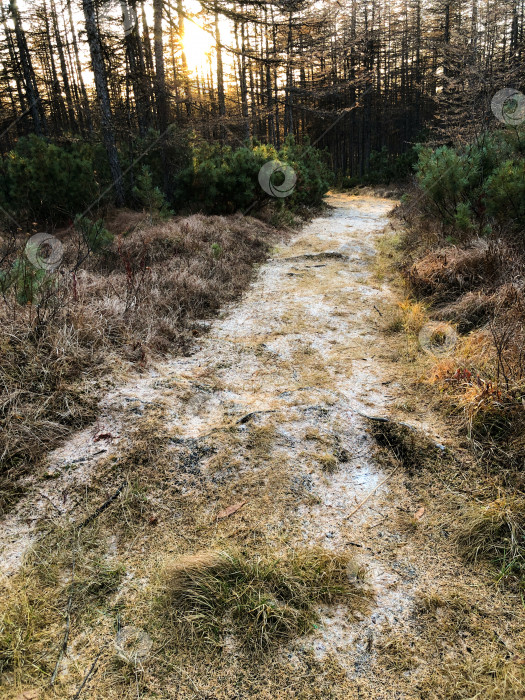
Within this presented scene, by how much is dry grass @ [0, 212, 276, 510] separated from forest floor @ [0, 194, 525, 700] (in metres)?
0.20

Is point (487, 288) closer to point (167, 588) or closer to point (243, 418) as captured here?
point (243, 418)

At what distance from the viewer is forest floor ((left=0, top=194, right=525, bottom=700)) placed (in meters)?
1.37

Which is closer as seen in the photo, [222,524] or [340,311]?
[222,524]

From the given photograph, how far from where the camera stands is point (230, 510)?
2061 mm

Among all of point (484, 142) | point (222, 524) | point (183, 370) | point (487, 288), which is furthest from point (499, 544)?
point (484, 142)

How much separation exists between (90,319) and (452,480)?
3.04 m

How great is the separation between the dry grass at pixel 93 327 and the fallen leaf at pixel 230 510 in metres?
1.11

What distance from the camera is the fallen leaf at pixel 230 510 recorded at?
6.65 ft

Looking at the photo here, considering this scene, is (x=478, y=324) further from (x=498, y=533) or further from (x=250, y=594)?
(x=250, y=594)

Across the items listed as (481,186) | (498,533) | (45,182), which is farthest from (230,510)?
(45,182)

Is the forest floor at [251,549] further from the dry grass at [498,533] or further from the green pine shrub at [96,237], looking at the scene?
the green pine shrub at [96,237]

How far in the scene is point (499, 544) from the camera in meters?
1.76

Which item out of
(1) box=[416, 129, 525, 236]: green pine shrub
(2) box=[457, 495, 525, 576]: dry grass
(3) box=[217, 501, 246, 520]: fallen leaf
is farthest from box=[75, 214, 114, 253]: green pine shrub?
(2) box=[457, 495, 525, 576]: dry grass

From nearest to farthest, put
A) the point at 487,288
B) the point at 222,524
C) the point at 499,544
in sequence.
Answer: the point at 499,544 → the point at 222,524 → the point at 487,288
